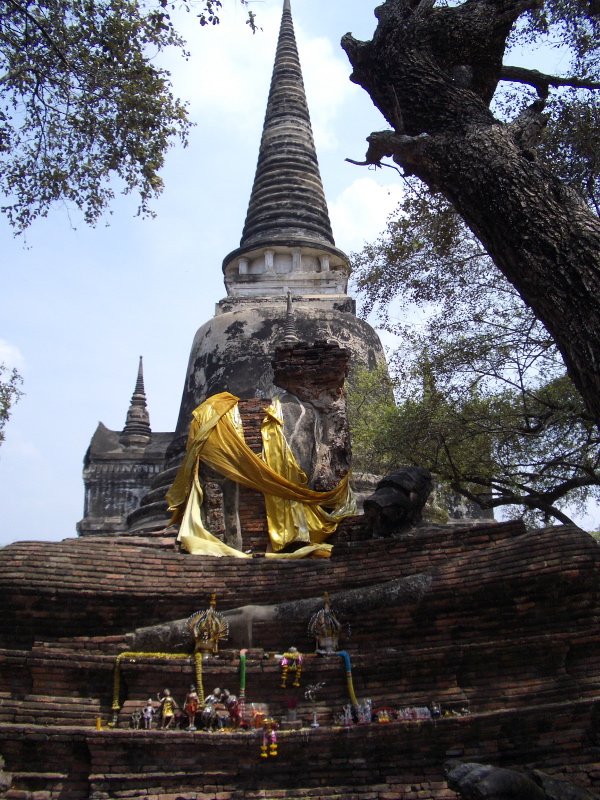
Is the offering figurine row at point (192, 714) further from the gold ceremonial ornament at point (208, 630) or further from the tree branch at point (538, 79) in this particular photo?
the tree branch at point (538, 79)

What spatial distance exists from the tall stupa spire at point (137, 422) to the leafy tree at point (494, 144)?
14831 mm

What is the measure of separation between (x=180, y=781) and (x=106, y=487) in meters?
14.2

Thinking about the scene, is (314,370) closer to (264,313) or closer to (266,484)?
(266,484)

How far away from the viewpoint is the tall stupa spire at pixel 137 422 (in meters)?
21.7

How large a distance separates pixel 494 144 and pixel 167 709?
5081 millimetres

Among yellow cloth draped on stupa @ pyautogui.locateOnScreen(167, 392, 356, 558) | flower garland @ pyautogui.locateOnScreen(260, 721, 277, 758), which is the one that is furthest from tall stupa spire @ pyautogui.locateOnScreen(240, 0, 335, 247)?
flower garland @ pyautogui.locateOnScreen(260, 721, 277, 758)

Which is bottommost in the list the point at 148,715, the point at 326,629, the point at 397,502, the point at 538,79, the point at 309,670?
the point at 148,715

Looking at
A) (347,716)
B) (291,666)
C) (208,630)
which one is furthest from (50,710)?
(347,716)

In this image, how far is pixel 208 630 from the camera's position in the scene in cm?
713

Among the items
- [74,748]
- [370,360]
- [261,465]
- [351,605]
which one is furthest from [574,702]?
[370,360]

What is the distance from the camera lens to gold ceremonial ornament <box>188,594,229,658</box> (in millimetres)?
Answer: 7064

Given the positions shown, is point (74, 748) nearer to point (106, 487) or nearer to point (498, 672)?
point (498, 672)

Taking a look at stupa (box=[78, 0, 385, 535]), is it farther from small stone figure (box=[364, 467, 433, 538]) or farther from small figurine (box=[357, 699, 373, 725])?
small figurine (box=[357, 699, 373, 725])

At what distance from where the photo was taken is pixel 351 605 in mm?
7230
